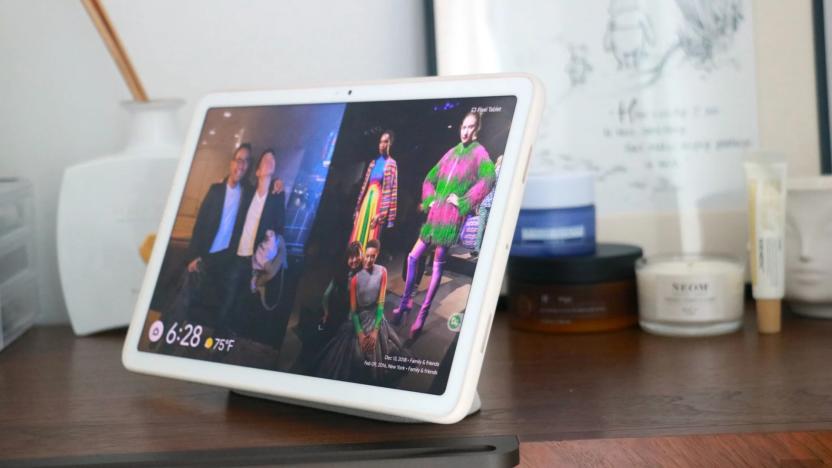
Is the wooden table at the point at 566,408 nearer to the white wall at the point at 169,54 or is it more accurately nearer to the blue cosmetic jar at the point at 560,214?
the blue cosmetic jar at the point at 560,214

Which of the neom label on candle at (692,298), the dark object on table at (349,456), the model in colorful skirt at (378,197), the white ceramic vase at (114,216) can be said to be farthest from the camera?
the white ceramic vase at (114,216)

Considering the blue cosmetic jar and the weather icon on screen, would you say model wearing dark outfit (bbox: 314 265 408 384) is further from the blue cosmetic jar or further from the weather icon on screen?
the blue cosmetic jar

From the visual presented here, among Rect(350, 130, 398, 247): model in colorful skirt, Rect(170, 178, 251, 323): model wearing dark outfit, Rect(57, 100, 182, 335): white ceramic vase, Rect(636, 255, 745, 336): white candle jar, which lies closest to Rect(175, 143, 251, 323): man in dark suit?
Rect(170, 178, 251, 323): model wearing dark outfit

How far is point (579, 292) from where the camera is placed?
2.96 feet

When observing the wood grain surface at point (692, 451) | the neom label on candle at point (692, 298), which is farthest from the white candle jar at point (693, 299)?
the wood grain surface at point (692, 451)

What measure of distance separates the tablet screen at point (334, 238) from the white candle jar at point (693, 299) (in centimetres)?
28

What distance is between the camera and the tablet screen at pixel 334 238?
648 mm

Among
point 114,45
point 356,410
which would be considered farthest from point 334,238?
point 114,45

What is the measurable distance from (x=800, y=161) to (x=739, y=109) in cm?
8

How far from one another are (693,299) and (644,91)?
0.25m

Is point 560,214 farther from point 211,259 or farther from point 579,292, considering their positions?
point 211,259

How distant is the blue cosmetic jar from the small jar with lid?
0.02 m

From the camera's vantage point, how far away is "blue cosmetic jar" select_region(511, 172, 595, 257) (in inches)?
36.2

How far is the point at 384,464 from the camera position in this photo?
1.90ft
